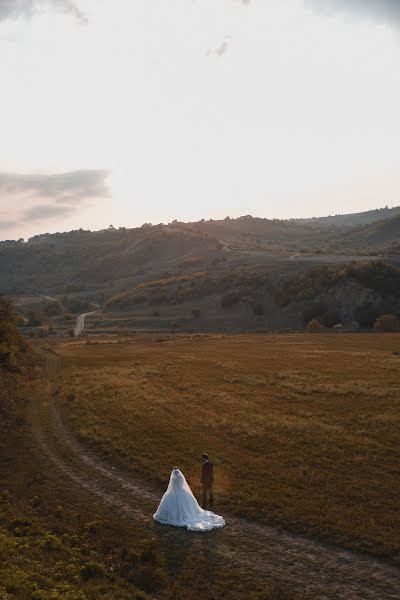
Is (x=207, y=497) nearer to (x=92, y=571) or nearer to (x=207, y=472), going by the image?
(x=207, y=472)

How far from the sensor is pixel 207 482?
19531 mm

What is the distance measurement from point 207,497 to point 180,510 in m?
1.83

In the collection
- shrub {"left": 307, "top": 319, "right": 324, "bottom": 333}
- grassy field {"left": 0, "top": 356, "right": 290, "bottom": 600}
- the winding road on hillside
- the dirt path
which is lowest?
the dirt path

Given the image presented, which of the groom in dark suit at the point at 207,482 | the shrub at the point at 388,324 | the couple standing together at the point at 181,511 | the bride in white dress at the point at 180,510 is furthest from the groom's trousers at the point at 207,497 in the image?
the shrub at the point at 388,324

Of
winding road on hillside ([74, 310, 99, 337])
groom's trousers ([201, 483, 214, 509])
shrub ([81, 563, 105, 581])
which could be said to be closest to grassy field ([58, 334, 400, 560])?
groom's trousers ([201, 483, 214, 509])

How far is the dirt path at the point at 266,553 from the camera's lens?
14.3 m

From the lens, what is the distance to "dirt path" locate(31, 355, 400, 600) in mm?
14297

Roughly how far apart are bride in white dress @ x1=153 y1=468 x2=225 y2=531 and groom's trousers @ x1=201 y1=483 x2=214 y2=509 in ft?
3.03

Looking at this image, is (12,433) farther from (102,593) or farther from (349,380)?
(349,380)

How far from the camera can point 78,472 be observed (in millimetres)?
24312

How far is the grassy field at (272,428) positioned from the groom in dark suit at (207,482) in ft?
1.55

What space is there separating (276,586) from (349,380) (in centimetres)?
2906

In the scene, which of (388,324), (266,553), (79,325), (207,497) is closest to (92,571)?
(266,553)

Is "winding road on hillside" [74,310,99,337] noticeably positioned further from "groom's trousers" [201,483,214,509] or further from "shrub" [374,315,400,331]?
"groom's trousers" [201,483,214,509]
